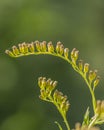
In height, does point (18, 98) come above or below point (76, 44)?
below

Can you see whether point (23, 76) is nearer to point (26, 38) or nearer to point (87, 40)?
point (26, 38)

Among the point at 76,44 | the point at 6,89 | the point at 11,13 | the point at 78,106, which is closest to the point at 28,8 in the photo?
the point at 11,13

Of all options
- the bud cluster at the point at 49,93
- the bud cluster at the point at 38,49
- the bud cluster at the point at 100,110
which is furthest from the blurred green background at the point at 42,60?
the bud cluster at the point at 100,110

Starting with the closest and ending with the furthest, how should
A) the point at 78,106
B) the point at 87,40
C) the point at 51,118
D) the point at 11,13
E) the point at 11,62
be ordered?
the point at 78,106
the point at 51,118
the point at 11,62
the point at 11,13
the point at 87,40

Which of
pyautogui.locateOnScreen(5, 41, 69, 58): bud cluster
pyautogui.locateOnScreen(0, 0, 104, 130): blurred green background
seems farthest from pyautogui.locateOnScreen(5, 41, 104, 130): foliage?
pyautogui.locateOnScreen(0, 0, 104, 130): blurred green background

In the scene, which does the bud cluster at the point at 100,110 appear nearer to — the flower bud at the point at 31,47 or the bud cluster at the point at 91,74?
the bud cluster at the point at 91,74

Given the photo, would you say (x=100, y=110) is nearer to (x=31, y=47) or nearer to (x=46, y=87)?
→ (x=46, y=87)

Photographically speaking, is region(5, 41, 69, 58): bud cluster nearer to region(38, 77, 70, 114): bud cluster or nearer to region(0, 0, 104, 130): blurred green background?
region(38, 77, 70, 114): bud cluster

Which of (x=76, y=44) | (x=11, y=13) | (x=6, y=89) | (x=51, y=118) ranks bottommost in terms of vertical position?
(x=51, y=118)

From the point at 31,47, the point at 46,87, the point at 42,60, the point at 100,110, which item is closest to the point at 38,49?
the point at 31,47

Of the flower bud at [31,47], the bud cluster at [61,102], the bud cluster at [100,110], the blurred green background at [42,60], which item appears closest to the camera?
the bud cluster at [100,110]
